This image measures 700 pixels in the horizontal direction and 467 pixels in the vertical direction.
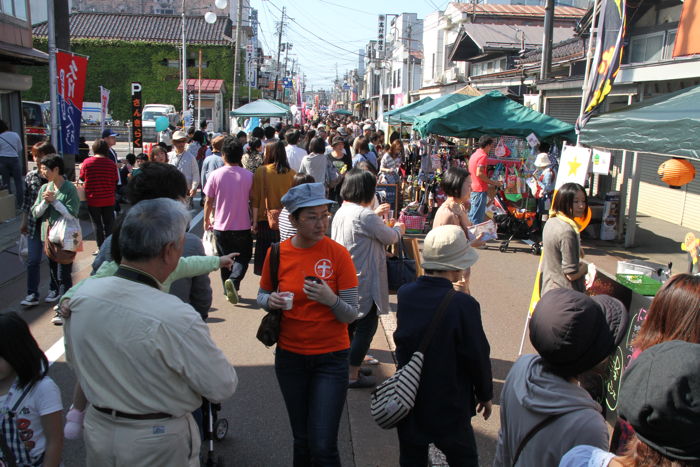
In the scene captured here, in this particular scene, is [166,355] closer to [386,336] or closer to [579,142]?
[386,336]

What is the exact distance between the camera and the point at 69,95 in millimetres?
9852

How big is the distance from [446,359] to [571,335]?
2.51 feet

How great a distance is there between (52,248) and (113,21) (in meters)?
43.6

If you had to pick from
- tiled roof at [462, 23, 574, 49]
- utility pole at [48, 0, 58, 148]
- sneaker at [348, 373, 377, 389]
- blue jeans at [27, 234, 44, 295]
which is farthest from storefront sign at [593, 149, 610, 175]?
tiled roof at [462, 23, 574, 49]

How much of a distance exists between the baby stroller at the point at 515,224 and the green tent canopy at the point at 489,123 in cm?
131

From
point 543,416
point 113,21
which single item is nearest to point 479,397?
point 543,416

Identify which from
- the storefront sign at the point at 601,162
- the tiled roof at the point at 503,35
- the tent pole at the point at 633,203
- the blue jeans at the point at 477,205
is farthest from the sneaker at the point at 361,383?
the tiled roof at the point at 503,35

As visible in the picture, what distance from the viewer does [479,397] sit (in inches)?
107

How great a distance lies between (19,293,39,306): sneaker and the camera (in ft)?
Answer: 21.1

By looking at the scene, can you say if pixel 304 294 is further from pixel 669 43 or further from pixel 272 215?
pixel 669 43

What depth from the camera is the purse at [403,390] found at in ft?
Result: 8.21

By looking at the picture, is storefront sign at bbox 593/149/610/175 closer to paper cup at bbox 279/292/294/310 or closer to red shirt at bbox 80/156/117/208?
paper cup at bbox 279/292/294/310

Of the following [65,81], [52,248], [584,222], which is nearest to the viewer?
[584,222]

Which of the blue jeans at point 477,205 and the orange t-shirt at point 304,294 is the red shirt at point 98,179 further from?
the blue jeans at point 477,205
